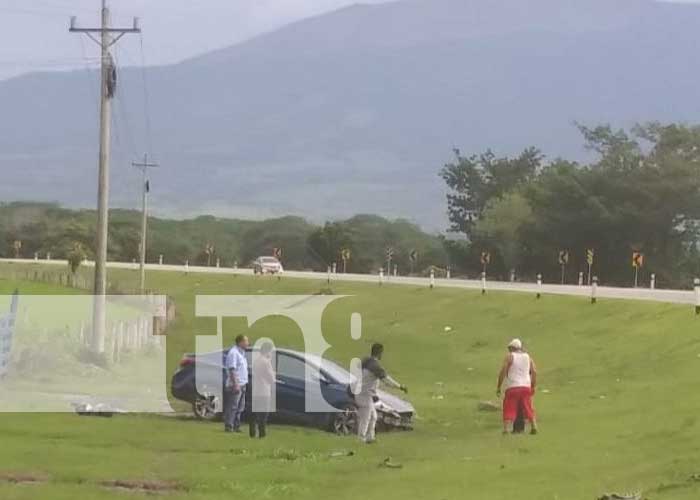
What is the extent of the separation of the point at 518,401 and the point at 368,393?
239cm

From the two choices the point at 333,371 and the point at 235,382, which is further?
the point at 333,371

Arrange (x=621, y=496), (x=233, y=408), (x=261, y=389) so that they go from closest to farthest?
(x=621, y=496) → (x=261, y=389) → (x=233, y=408)

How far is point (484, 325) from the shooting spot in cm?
4709

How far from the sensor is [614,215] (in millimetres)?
79312

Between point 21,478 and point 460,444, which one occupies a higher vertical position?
point 21,478

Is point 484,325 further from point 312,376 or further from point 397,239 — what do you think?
point 397,239

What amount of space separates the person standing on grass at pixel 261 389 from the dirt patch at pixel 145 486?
4.99 meters

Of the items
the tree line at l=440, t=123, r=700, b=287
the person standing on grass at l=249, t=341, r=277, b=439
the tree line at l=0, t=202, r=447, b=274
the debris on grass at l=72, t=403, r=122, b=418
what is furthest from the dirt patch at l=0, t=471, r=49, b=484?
the tree line at l=0, t=202, r=447, b=274

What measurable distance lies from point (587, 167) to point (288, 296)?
29989mm

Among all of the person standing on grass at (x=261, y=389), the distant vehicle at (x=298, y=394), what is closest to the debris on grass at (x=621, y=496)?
the person standing on grass at (x=261, y=389)

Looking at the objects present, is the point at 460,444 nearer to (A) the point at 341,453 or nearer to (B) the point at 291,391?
(A) the point at 341,453

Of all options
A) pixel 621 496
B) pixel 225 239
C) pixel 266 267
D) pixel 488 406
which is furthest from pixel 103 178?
pixel 225 239

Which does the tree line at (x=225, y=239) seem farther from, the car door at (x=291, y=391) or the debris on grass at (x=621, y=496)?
the debris on grass at (x=621, y=496)

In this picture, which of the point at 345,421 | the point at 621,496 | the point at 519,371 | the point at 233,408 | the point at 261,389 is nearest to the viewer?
the point at 621,496
